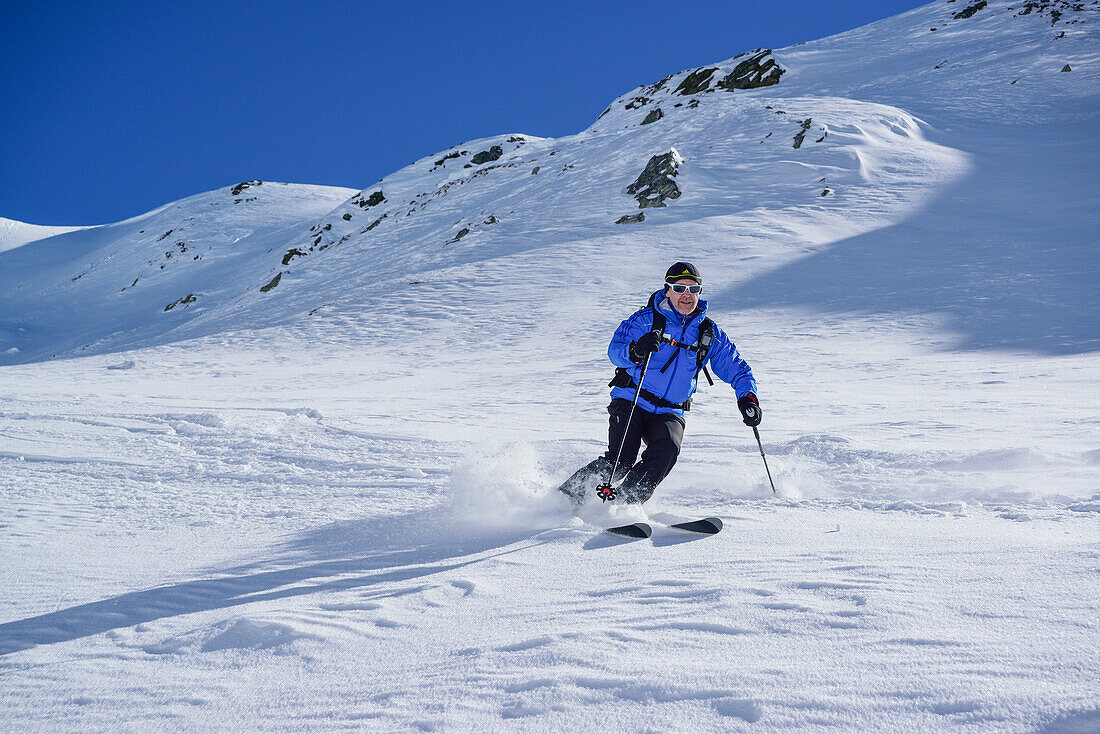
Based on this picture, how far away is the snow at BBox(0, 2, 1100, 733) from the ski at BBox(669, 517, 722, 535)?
95 mm

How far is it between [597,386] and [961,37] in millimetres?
41558

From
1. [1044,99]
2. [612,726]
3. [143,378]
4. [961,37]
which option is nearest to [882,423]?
[612,726]

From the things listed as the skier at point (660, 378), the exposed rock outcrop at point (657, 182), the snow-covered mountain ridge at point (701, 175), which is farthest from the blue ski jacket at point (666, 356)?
the exposed rock outcrop at point (657, 182)

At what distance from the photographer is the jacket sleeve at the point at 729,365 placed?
4.77 m

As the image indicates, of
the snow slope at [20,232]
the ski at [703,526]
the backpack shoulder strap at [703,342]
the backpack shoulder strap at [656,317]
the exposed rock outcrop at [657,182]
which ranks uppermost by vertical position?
the snow slope at [20,232]

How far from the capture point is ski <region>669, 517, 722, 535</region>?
3912 millimetres

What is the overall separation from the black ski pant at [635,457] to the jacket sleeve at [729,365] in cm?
48

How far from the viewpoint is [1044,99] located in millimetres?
30281

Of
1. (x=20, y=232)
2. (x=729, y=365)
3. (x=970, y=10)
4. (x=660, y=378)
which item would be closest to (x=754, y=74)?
(x=970, y=10)

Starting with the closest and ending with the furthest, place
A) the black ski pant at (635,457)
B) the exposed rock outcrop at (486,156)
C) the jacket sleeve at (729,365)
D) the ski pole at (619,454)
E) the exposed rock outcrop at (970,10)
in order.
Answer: the ski pole at (619,454) < the black ski pant at (635,457) < the jacket sleeve at (729,365) < the exposed rock outcrop at (970,10) < the exposed rock outcrop at (486,156)

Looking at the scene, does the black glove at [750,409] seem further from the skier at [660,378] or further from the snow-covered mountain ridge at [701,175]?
the snow-covered mountain ridge at [701,175]

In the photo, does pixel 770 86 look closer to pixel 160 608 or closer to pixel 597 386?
pixel 597 386

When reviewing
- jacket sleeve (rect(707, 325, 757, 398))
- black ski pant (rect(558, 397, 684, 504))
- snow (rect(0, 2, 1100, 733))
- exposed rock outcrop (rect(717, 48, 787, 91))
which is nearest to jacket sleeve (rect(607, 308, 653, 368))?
black ski pant (rect(558, 397, 684, 504))

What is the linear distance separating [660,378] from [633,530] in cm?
124
